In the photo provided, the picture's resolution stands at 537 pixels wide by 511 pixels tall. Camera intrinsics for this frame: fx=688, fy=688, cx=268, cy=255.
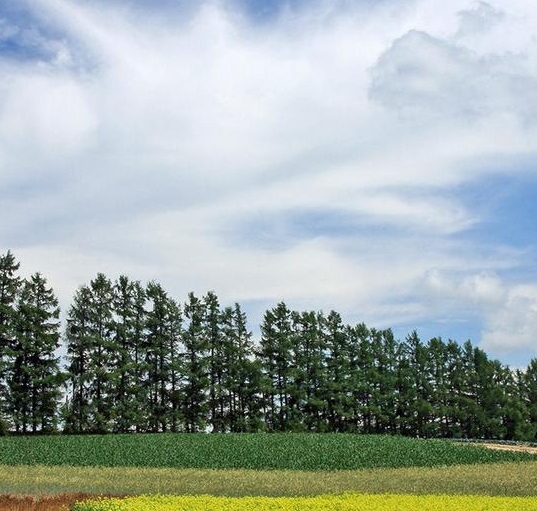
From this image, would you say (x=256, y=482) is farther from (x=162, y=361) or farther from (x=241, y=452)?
(x=162, y=361)

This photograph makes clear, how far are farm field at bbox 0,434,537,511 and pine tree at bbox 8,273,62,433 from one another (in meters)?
6.51

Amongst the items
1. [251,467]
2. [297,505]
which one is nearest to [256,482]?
[297,505]

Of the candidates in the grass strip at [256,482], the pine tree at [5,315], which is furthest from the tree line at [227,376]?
the grass strip at [256,482]

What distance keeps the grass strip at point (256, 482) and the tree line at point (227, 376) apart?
68.2 feet

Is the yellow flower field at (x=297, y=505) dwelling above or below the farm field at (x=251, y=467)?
above

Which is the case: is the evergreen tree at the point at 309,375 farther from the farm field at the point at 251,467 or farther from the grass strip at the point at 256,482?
A: the grass strip at the point at 256,482

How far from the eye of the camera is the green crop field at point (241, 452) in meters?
36.9

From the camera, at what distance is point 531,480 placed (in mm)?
27516

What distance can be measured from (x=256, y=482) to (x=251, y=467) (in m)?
10.8

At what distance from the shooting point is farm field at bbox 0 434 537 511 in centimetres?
2321

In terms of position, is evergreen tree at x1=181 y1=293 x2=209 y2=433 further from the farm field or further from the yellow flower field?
the yellow flower field

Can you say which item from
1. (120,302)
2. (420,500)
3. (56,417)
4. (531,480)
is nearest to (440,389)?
(120,302)

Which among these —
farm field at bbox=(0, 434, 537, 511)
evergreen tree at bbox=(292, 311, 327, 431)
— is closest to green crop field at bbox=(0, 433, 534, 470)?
farm field at bbox=(0, 434, 537, 511)

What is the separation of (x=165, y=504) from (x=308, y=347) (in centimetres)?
5334
